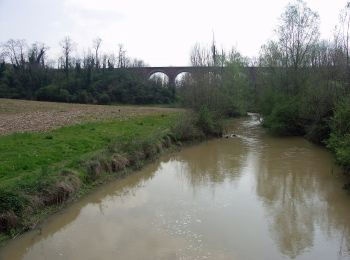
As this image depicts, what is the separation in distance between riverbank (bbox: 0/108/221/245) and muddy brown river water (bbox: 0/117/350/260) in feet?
1.36

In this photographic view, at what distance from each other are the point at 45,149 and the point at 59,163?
6.68 feet

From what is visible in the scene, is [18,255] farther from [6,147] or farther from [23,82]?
[23,82]

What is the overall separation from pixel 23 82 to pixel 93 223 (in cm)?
6223

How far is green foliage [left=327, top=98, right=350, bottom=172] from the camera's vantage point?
13.9 metres

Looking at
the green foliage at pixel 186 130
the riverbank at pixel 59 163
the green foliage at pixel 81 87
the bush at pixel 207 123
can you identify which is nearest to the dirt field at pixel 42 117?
the riverbank at pixel 59 163

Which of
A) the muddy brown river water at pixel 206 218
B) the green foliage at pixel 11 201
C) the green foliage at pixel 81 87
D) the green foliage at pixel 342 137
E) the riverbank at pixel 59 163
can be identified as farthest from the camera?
the green foliage at pixel 81 87

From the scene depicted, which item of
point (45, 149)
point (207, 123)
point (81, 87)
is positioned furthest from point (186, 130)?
point (81, 87)

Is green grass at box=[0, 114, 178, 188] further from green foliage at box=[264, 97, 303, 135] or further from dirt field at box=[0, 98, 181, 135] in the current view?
green foliage at box=[264, 97, 303, 135]

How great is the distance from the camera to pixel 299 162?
19.2 m

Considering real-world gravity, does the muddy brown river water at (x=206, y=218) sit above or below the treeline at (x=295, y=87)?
below

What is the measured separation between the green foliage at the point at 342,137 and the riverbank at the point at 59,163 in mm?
8087

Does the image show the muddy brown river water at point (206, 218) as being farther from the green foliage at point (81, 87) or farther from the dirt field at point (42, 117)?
the green foliage at point (81, 87)

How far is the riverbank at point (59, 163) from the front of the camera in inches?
395

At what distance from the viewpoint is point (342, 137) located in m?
15.8
